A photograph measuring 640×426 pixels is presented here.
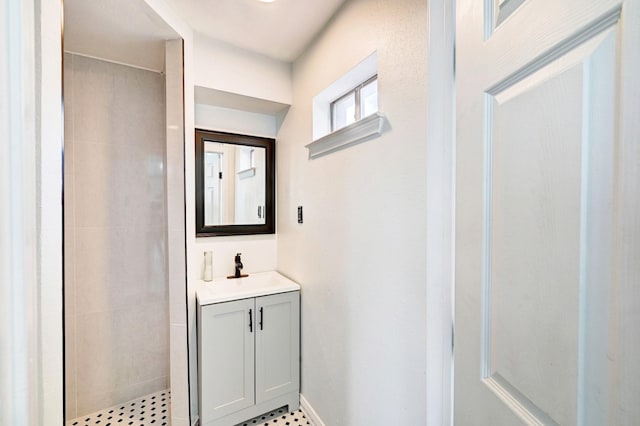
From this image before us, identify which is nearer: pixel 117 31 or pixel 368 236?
pixel 368 236

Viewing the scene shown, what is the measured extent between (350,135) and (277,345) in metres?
1.41

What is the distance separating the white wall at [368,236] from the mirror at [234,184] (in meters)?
0.42

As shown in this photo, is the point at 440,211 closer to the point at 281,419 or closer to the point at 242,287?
the point at 242,287

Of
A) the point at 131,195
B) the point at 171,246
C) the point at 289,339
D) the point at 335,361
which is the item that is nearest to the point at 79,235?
the point at 131,195

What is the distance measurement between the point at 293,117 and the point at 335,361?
162cm

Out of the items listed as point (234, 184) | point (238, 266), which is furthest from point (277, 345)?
point (234, 184)

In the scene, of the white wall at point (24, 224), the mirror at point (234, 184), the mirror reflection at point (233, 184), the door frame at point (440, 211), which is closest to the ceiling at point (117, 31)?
the mirror at point (234, 184)

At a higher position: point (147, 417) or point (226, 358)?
point (226, 358)

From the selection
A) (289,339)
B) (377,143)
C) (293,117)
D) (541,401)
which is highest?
(293,117)

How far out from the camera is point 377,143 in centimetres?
119

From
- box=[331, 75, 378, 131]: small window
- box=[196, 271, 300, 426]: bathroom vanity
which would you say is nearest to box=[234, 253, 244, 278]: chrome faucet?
box=[196, 271, 300, 426]: bathroom vanity

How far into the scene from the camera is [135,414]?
1783 mm

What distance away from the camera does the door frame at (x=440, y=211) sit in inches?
31.2

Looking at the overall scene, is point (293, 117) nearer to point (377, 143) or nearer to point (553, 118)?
point (377, 143)
